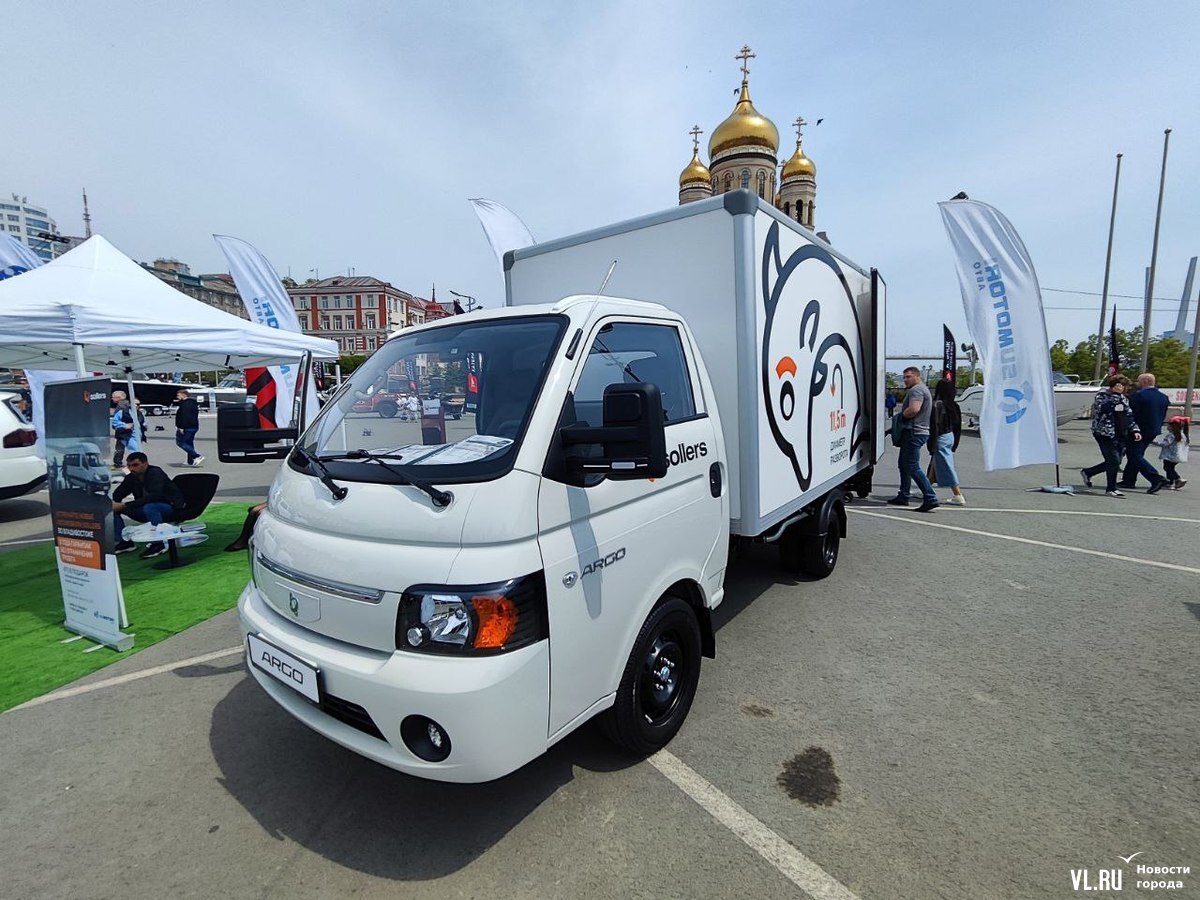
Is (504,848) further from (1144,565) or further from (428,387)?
(1144,565)

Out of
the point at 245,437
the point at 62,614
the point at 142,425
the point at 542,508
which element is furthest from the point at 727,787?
the point at 142,425

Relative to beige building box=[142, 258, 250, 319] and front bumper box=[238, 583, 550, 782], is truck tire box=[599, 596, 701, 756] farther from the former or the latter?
beige building box=[142, 258, 250, 319]

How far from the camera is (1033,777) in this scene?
261cm

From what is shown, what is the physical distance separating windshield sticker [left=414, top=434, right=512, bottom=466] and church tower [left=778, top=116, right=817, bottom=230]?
153ft

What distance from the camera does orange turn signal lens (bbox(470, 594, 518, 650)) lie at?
1.86 metres

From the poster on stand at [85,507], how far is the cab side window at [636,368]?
148 inches

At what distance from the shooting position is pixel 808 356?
13.9ft

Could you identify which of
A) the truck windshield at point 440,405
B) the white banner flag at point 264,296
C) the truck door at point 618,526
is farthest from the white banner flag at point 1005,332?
the white banner flag at point 264,296

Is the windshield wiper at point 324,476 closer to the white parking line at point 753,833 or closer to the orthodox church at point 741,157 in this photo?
the white parking line at point 753,833

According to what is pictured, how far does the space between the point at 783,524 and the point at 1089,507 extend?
701cm

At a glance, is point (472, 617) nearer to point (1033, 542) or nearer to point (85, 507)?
point (85, 507)

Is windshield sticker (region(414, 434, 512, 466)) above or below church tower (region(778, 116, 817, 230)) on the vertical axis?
below

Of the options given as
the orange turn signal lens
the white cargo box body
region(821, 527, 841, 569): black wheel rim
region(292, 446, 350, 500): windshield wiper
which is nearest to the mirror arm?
the orange turn signal lens

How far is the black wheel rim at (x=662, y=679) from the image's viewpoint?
271 cm
